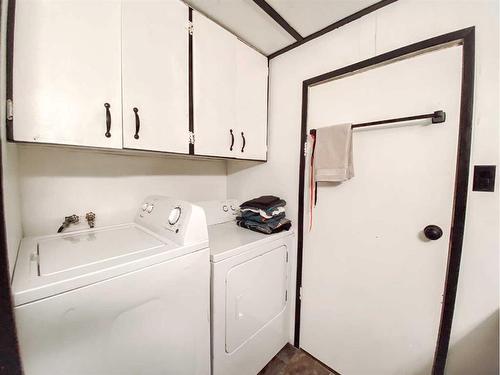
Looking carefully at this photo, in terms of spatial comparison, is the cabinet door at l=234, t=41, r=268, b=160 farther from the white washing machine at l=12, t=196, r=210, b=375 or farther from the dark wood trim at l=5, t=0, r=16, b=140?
the dark wood trim at l=5, t=0, r=16, b=140

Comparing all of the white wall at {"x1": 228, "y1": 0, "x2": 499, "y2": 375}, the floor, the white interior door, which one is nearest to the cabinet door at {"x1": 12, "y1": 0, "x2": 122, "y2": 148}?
the white interior door

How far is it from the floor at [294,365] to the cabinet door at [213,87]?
1.58 metres

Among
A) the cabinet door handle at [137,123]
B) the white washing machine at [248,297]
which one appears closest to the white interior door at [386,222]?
the white washing machine at [248,297]

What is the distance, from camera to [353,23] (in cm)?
126

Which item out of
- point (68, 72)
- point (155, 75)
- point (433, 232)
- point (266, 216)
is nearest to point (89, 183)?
point (68, 72)

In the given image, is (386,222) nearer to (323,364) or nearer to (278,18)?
(323,364)

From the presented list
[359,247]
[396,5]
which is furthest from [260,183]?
[396,5]

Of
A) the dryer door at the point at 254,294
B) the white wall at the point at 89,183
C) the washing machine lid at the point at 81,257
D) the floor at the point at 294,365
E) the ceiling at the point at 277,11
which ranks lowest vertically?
the floor at the point at 294,365

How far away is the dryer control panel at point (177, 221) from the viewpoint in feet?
3.15

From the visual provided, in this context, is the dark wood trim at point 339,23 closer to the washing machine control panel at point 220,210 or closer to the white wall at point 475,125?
the white wall at point 475,125

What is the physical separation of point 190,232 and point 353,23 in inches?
62.2

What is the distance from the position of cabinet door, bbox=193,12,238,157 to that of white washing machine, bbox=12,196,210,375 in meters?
0.51

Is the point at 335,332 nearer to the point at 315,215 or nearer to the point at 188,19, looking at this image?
the point at 315,215

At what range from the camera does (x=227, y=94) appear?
141 centimetres
